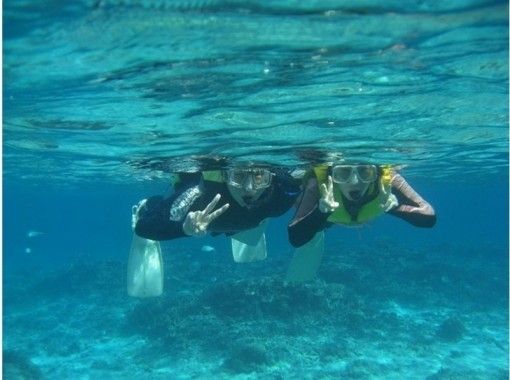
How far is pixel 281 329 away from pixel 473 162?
1493 centimetres

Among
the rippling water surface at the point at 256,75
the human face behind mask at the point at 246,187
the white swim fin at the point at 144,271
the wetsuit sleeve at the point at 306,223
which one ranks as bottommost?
the white swim fin at the point at 144,271

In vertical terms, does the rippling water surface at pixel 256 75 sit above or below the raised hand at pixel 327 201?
above

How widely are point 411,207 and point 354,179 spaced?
172 cm

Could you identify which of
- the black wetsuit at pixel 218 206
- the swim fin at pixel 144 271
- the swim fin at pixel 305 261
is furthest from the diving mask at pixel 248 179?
the swim fin at pixel 144 271

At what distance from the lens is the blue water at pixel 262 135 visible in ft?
24.4

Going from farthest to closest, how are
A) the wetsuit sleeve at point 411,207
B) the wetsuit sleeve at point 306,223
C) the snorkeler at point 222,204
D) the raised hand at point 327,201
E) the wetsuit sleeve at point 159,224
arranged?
the wetsuit sleeve at point 411,207 < the snorkeler at point 222,204 < the wetsuit sleeve at point 159,224 < the wetsuit sleeve at point 306,223 < the raised hand at point 327,201

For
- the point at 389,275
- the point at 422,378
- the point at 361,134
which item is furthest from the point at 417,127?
the point at 389,275

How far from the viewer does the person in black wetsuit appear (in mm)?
9914

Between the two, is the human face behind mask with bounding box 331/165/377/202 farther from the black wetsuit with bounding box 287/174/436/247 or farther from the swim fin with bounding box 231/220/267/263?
the swim fin with bounding box 231/220/267/263

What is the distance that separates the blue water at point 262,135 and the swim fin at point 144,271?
11.8 ft

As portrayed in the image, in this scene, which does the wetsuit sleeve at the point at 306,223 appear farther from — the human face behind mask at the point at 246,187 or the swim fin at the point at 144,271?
the swim fin at the point at 144,271

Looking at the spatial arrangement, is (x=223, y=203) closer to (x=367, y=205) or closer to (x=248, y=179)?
(x=248, y=179)

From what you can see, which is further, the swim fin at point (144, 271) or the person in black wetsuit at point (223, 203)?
the swim fin at point (144, 271)

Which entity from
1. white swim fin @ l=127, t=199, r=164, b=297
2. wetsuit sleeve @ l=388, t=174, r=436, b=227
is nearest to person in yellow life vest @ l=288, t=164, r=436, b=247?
wetsuit sleeve @ l=388, t=174, r=436, b=227
